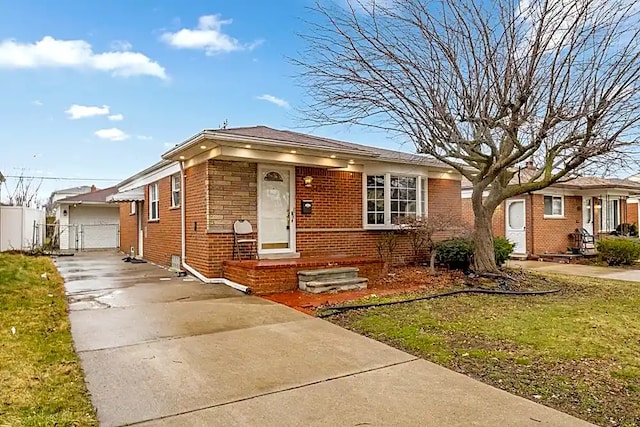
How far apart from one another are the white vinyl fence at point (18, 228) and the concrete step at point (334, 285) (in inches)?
540

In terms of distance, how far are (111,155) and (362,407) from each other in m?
29.2

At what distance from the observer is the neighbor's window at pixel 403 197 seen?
12.6 metres

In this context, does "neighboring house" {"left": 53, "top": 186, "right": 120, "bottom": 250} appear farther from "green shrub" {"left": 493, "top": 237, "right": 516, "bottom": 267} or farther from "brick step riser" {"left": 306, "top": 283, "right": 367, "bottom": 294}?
"green shrub" {"left": 493, "top": 237, "right": 516, "bottom": 267}

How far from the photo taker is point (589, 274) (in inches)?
502

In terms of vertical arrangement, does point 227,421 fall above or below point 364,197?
below

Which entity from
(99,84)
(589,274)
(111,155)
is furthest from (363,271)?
(111,155)

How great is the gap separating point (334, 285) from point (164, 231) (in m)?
6.51

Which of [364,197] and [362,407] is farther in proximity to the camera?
[364,197]

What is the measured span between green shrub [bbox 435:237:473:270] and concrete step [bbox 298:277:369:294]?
329 cm

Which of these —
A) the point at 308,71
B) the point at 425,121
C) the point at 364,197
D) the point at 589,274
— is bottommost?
the point at 589,274

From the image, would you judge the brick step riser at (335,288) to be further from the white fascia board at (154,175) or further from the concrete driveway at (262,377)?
the white fascia board at (154,175)

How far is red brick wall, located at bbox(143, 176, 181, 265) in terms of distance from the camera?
39.0 ft

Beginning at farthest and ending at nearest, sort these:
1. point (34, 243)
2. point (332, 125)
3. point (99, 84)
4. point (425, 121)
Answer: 1. point (34, 243)
2. point (99, 84)
3. point (332, 125)
4. point (425, 121)

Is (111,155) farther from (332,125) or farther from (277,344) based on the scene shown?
(277,344)
